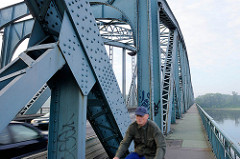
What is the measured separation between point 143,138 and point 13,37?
16.8 m

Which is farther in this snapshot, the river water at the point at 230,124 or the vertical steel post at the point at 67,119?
the river water at the point at 230,124

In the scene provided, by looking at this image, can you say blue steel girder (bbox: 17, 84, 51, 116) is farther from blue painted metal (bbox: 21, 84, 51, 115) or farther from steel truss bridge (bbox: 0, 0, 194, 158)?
steel truss bridge (bbox: 0, 0, 194, 158)

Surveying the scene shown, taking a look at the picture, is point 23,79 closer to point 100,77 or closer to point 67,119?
point 67,119

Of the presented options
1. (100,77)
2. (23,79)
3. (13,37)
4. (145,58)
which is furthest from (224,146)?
(13,37)

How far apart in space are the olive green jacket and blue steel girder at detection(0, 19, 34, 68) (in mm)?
15503

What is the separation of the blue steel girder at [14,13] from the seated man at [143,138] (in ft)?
44.0

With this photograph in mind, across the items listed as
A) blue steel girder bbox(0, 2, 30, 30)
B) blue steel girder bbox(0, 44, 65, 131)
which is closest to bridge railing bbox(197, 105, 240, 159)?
blue steel girder bbox(0, 44, 65, 131)

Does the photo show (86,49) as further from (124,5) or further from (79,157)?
(124,5)

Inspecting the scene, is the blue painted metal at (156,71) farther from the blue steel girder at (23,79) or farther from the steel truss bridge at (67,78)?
the blue steel girder at (23,79)

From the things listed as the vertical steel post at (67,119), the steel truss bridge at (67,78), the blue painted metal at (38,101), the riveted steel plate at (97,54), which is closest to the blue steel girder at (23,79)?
the steel truss bridge at (67,78)

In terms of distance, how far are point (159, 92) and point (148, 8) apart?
373 centimetres

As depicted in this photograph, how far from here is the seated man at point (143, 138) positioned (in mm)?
2460

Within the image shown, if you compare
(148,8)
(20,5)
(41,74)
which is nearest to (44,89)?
(20,5)

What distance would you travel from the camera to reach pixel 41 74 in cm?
208
